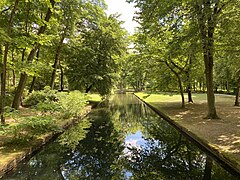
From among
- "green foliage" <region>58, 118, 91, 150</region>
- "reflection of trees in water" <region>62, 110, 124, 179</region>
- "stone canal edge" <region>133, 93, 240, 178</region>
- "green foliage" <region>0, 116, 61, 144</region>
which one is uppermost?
"green foliage" <region>0, 116, 61, 144</region>

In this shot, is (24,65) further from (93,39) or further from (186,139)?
(93,39)

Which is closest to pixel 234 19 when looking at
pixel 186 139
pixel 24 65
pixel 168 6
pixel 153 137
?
pixel 168 6

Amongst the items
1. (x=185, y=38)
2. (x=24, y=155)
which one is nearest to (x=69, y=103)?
(x=24, y=155)

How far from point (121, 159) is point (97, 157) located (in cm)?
91

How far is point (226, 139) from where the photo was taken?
24.2ft

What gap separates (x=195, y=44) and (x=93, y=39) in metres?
17.9

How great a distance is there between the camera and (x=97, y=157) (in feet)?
24.9

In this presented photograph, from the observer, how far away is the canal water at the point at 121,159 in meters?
5.89

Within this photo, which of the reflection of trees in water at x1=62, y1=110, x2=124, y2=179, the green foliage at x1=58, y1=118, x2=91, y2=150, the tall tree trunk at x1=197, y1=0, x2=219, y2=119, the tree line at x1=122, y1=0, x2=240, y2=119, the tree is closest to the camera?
the reflection of trees in water at x1=62, y1=110, x2=124, y2=179

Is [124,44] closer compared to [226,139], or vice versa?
[226,139]

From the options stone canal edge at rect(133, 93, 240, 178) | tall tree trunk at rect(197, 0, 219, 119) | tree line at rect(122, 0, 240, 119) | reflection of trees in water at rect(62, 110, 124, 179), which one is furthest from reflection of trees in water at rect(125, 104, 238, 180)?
tree line at rect(122, 0, 240, 119)

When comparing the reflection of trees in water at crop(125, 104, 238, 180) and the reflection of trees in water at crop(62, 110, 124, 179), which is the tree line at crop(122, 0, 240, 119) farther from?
the reflection of trees in water at crop(62, 110, 124, 179)

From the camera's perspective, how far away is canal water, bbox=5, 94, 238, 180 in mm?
5887

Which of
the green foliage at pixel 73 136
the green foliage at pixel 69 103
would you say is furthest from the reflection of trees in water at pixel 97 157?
the green foliage at pixel 69 103
